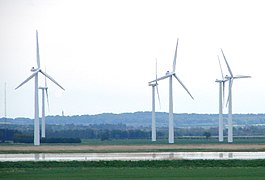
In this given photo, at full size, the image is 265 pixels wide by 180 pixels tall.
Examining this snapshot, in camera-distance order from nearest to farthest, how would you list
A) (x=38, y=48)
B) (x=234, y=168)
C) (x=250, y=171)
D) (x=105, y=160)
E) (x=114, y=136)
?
(x=250, y=171) < (x=234, y=168) < (x=105, y=160) < (x=38, y=48) < (x=114, y=136)

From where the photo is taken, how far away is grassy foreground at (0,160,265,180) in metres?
49.3

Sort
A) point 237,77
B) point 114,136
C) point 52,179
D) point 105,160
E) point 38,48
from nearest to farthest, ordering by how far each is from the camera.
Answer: point 52,179
point 105,160
point 38,48
point 237,77
point 114,136

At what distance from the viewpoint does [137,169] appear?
185ft

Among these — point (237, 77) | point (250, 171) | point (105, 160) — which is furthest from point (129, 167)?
point (237, 77)

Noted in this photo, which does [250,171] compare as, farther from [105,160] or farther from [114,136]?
[114,136]

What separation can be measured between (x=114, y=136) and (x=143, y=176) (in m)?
132

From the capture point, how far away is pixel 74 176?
4934 centimetres

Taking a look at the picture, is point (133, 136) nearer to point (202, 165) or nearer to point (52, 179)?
point (202, 165)

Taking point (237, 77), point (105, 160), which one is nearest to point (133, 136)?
point (237, 77)

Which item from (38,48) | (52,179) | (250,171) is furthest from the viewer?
(38,48)

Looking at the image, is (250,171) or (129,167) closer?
(250,171)

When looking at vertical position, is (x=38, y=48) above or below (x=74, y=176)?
above

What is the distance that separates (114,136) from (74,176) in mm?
132240

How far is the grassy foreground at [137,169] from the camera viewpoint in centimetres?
4934
